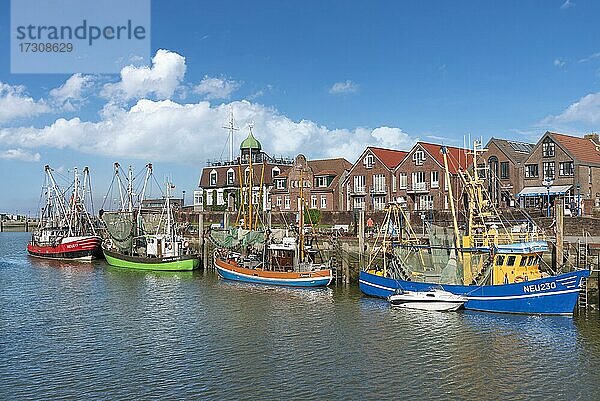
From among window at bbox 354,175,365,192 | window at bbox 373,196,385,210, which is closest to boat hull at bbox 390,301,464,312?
window at bbox 373,196,385,210

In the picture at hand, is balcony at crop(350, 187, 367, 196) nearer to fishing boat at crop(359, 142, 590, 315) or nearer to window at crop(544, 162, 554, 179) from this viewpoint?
window at crop(544, 162, 554, 179)

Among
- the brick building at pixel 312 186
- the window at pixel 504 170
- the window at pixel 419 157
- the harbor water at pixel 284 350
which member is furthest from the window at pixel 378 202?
the harbor water at pixel 284 350

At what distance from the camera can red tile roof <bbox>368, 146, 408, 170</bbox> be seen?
266ft

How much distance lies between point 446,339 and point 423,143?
50.4 metres

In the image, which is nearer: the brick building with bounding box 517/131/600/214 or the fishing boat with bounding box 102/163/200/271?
the fishing boat with bounding box 102/163/200/271

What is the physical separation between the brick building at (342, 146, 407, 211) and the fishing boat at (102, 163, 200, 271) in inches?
1022

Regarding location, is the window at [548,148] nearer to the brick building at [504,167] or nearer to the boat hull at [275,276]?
the brick building at [504,167]

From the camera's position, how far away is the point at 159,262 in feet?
195

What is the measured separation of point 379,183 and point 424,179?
20.5 feet

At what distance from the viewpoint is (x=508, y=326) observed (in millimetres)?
31906

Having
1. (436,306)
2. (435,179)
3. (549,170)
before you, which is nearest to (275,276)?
(436,306)

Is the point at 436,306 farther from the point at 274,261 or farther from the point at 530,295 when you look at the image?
the point at 274,261

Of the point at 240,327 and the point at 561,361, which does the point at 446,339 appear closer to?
the point at 561,361

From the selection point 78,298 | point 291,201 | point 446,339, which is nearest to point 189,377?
point 446,339
